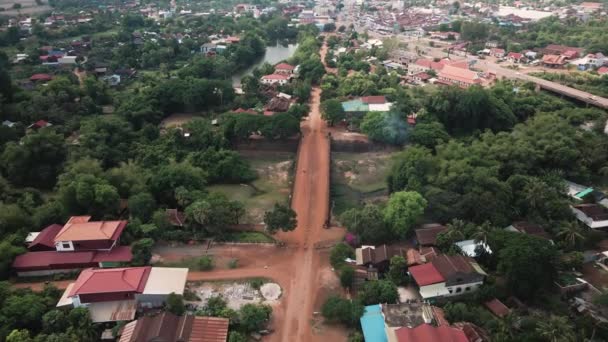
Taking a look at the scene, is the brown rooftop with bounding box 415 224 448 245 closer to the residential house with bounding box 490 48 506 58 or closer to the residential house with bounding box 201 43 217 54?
the residential house with bounding box 490 48 506 58

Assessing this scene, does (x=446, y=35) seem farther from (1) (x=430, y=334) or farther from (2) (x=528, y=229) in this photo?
(1) (x=430, y=334)

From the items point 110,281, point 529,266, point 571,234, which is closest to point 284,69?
point 571,234

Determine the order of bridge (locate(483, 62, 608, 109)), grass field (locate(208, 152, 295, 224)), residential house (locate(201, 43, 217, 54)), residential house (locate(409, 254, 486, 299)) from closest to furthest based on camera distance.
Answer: residential house (locate(409, 254, 486, 299))
grass field (locate(208, 152, 295, 224))
bridge (locate(483, 62, 608, 109))
residential house (locate(201, 43, 217, 54))

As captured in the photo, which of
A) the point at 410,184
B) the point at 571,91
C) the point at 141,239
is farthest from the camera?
the point at 571,91

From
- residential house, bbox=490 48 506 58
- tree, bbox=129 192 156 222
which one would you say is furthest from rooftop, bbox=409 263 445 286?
residential house, bbox=490 48 506 58

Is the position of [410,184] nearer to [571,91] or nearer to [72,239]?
[72,239]

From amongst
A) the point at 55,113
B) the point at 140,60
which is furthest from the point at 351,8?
the point at 55,113
